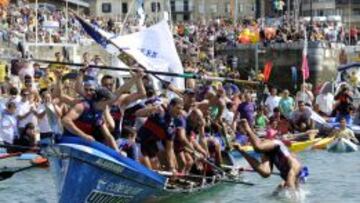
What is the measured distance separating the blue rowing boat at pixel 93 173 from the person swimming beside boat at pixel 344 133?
12.2m

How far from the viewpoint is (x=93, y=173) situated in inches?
551

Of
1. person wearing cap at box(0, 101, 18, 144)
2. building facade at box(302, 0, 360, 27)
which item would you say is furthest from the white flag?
building facade at box(302, 0, 360, 27)

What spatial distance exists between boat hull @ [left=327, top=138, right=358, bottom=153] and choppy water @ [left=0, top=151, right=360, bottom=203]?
134 inches

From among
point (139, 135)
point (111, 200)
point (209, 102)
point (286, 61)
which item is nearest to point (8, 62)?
point (209, 102)

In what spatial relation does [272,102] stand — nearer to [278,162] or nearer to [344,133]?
[344,133]

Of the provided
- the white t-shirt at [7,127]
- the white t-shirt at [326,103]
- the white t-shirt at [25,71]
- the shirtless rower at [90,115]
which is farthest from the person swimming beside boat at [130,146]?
the white t-shirt at [326,103]

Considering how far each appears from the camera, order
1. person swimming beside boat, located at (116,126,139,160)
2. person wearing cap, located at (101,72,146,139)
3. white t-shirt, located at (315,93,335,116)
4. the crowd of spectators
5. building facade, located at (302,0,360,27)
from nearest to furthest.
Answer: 1. person wearing cap, located at (101,72,146,139)
2. person swimming beside boat, located at (116,126,139,160)
3. white t-shirt, located at (315,93,335,116)
4. the crowd of spectators
5. building facade, located at (302,0,360,27)

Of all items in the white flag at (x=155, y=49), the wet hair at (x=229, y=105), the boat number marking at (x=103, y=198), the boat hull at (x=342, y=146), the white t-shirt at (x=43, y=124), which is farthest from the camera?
the boat hull at (x=342, y=146)

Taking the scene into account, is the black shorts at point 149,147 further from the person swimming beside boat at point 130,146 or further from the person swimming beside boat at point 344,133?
the person swimming beside boat at point 344,133

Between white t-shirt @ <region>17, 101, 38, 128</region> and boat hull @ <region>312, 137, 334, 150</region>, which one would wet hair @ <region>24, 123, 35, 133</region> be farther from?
boat hull @ <region>312, 137, 334, 150</region>

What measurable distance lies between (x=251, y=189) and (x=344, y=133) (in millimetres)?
8283

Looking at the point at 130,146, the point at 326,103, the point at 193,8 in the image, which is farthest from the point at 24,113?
the point at 193,8

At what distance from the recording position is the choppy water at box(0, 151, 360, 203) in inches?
674

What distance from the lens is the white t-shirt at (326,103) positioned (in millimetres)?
30470
